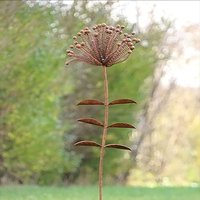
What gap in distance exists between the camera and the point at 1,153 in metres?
17.3

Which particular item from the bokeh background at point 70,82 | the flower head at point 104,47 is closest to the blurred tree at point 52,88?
the bokeh background at point 70,82

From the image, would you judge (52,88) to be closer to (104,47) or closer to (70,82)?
(70,82)

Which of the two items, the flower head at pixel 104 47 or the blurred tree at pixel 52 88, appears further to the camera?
the blurred tree at pixel 52 88

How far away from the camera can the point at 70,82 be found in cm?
1869

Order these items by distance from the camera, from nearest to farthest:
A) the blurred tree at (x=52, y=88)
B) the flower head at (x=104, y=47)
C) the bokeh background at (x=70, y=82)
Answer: the flower head at (x=104, y=47) → the blurred tree at (x=52, y=88) → the bokeh background at (x=70, y=82)

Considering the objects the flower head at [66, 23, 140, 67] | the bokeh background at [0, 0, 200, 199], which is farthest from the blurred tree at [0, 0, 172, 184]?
the flower head at [66, 23, 140, 67]

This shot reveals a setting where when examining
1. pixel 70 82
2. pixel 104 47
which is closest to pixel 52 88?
pixel 70 82

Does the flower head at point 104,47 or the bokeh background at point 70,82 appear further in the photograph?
the bokeh background at point 70,82

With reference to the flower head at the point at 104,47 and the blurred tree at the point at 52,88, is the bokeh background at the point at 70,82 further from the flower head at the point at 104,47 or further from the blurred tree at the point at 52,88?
the flower head at the point at 104,47

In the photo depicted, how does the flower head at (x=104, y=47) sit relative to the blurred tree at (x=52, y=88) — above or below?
below

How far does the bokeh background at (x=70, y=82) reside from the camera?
15086mm

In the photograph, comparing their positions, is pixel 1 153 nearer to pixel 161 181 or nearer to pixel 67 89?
pixel 67 89

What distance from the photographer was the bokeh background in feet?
49.5

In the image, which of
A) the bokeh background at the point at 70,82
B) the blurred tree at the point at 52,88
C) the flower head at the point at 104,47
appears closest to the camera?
the flower head at the point at 104,47
